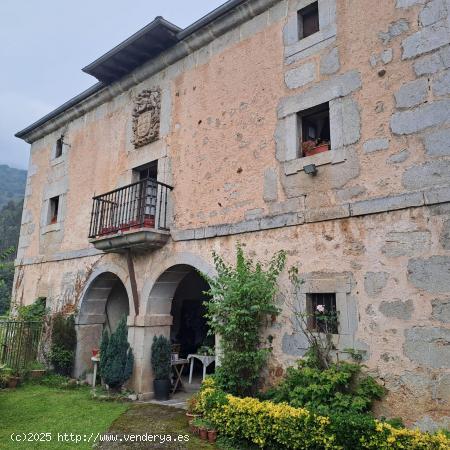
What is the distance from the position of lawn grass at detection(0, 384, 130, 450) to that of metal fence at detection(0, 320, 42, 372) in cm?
106

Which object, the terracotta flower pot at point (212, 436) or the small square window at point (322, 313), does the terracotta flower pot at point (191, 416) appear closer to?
the terracotta flower pot at point (212, 436)

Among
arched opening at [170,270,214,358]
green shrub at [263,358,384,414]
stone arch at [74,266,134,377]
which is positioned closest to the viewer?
green shrub at [263,358,384,414]

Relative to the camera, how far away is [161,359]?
821cm

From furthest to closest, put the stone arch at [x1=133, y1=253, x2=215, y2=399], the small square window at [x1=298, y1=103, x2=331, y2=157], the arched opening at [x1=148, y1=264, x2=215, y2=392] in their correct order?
the arched opening at [x1=148, y1=264, x2=215, y2=392] < the stone arch at [x1=133, y1=253, x2=215, y2=399] < the small square window at [x1=298, y1=103, x2=331, y2=157]

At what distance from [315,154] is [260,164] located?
41.6 inches

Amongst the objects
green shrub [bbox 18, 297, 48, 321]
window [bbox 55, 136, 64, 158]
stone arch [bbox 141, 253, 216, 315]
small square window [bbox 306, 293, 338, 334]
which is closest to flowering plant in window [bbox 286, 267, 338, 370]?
small square window [bbox 306, 293, 338, 334]

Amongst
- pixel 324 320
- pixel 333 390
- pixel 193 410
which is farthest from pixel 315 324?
pixel 193 410

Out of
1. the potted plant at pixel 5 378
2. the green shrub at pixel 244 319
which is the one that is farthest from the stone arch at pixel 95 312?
the green shrub at pixel 244 319

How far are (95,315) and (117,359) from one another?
2.64m

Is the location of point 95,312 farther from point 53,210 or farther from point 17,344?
point 53,210

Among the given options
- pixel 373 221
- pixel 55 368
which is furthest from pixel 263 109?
pixel 55 368

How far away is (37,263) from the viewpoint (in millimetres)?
12094

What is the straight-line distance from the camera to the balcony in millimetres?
8078

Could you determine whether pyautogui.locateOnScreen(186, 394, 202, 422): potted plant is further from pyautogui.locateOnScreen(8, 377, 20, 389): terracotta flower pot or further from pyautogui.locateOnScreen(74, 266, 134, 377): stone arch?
pyautogui.locateOnScreen(8, 377, 20, 389): terracotta flower pot
